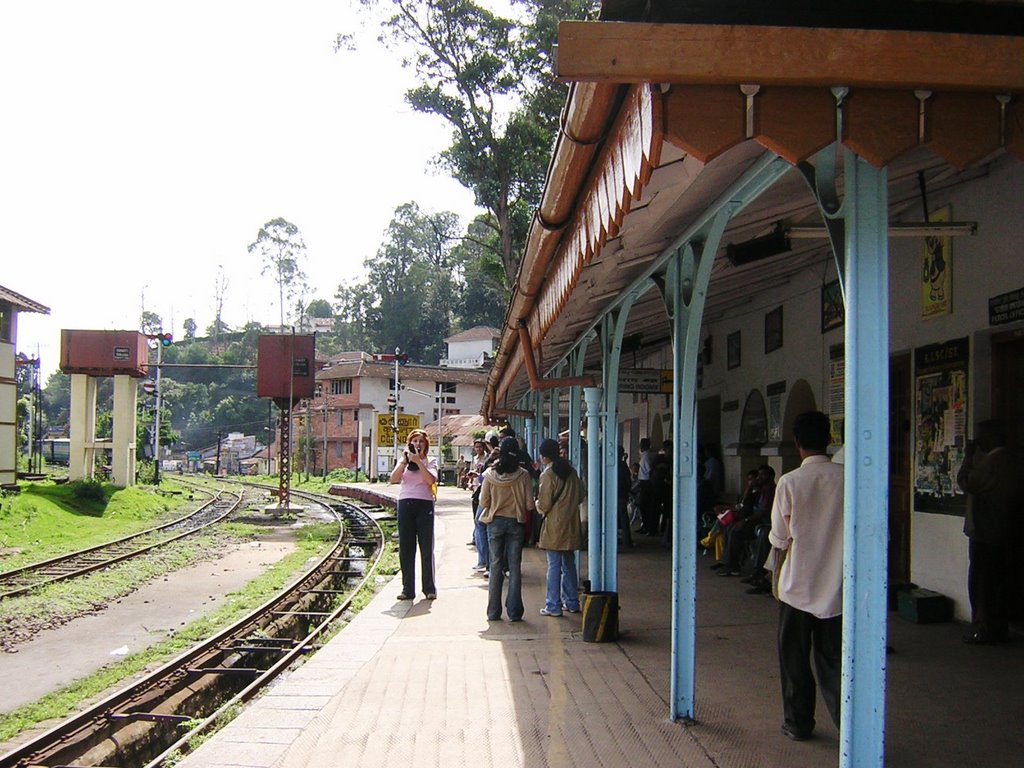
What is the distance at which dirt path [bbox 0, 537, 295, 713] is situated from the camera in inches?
308

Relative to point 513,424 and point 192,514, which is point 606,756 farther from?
point 192,514

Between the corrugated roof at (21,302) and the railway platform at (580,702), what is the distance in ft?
72.2

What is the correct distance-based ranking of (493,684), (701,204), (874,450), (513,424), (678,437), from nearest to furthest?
(874,450) < (701,204) < (678,437) < (493,684) < (513,424)

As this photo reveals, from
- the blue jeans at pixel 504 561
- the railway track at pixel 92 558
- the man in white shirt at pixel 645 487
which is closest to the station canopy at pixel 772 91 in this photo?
the blue jeans at pixel 504 561

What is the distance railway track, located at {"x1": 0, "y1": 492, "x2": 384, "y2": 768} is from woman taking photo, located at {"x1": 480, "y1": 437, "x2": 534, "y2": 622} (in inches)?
70.3

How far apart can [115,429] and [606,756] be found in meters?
28.2

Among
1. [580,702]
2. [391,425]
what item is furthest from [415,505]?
[391,425]

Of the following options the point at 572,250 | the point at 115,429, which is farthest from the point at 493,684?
the point at 115,429

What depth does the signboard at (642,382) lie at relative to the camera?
1016cm

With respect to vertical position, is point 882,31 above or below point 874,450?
above

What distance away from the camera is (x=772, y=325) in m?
11.0

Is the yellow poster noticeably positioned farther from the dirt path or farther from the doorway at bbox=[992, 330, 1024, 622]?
the dirt path

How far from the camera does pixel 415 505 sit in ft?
30.4

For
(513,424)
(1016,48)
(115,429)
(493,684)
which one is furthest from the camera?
(115,429)
